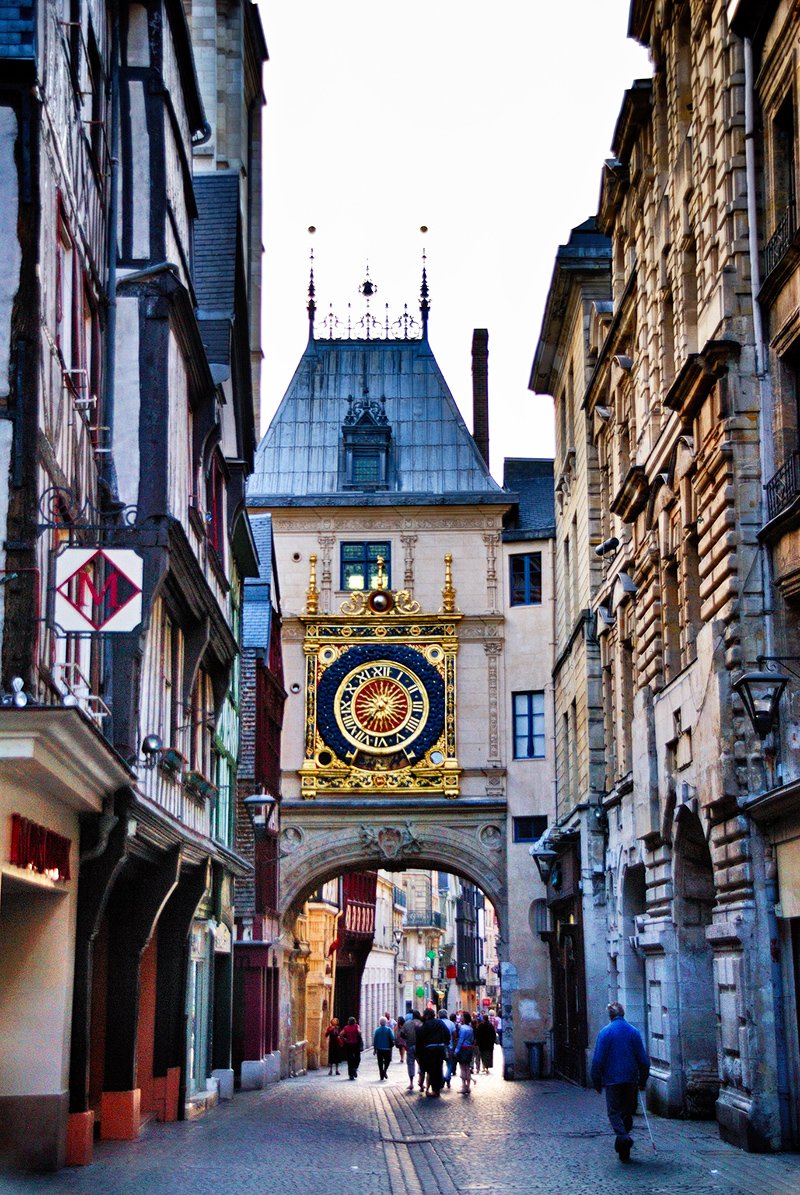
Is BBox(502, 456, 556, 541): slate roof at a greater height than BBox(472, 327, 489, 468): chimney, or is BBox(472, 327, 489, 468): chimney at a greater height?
BBox(472, 327, 489, 468): chimney

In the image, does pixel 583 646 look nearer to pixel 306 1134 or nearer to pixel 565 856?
pixel 565 856

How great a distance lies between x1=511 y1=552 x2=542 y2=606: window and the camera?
4016 cm

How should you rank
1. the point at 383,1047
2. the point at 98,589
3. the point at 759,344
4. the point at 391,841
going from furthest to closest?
the point at 391,841, the point at 383,1047, the point at 759,344, the point at 98,589

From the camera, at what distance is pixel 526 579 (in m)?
40.3

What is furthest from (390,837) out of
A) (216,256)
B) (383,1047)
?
(216,256)

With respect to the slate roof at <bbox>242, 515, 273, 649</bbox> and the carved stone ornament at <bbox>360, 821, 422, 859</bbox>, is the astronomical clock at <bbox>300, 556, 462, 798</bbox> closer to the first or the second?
the carved stone ornament at <bbox>360, 821, 422, 859</bbox>

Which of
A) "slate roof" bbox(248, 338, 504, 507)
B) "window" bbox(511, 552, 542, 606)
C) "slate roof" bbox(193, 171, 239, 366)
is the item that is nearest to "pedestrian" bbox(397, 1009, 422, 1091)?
"window" bbox(511, 552, 542, 606)

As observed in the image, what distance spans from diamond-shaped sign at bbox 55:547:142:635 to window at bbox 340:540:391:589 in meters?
27.6

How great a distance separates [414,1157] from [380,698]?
22424 millimetres

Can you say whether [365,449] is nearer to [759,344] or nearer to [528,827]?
[528,827]

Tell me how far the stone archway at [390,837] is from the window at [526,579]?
454 centimetres

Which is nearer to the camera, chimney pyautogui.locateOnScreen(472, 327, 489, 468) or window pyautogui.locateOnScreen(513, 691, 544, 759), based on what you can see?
window pyautogui.locateOnScreen(513, 691, 544, 759)

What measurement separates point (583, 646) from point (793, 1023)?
15.8 metres

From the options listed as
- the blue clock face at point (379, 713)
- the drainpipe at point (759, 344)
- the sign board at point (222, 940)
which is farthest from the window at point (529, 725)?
the drainpipe at point (759, 344)
